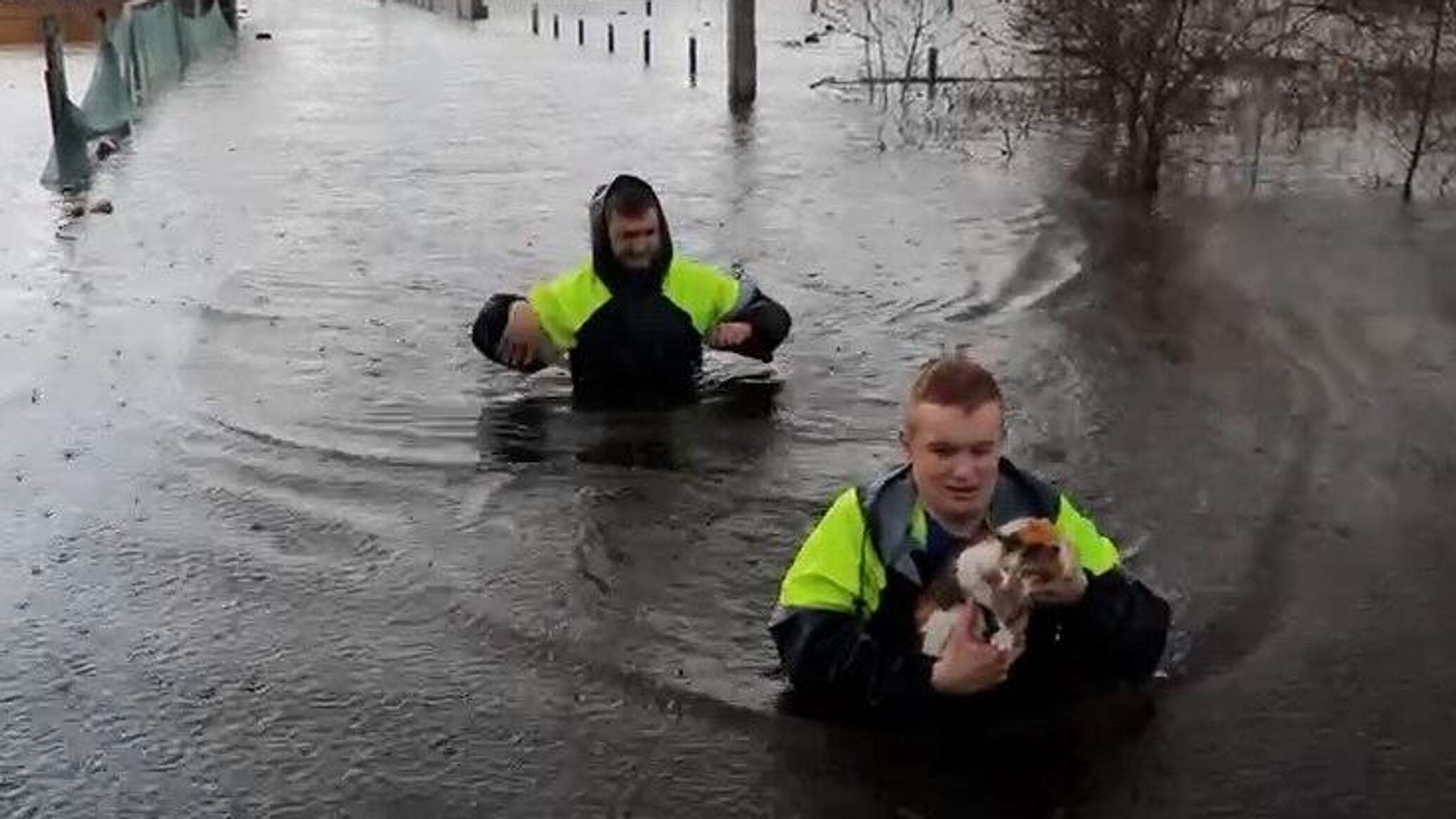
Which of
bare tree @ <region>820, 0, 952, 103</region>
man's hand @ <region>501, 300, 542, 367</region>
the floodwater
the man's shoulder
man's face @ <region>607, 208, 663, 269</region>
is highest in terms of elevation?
man's face @ <region>607, 208, 663, 269</region>

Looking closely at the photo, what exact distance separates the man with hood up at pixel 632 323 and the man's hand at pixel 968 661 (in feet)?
12.6

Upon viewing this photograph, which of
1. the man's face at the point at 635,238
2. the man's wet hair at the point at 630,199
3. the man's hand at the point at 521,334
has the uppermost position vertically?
the man's wet hair at the point at 630,199

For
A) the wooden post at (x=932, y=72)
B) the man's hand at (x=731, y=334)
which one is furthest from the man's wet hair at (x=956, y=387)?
the wooden post at (x=932, y=72)

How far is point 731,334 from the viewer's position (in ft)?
27.4

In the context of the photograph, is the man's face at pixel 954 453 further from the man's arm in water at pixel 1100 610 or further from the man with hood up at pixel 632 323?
the man with hood up at pixel 632 323

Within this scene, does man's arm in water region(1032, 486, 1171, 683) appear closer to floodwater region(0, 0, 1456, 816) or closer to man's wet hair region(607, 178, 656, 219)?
floodwater region(0, 0, 1456, 816)

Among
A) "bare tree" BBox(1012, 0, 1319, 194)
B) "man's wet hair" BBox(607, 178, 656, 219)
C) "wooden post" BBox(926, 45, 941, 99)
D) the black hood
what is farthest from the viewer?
"wooden post" BBox(926, 45, 941, 99)

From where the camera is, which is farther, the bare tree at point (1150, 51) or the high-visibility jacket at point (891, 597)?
the bare tree at point (1150, 51)

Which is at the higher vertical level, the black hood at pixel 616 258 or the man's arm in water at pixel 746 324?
the black hood at pixel 616 258

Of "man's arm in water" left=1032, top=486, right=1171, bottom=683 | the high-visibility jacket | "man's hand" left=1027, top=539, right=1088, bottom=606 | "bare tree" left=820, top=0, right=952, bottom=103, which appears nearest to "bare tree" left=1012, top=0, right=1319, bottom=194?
"bare tree" left=820, top=0, right=952, bottom=103

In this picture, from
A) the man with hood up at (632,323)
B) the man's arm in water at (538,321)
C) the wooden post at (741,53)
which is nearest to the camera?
the man with hood up at (632,323)

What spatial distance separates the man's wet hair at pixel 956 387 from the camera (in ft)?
14.6

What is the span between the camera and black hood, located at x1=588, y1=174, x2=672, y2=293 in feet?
26.7

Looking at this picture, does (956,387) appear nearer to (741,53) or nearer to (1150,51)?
(1150,51)
